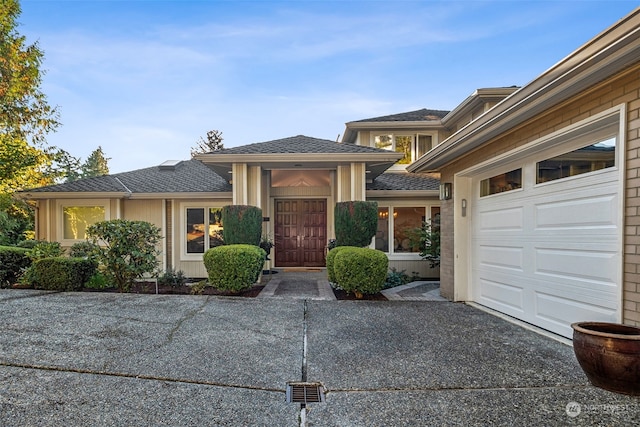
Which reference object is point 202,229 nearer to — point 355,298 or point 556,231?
point 355,298

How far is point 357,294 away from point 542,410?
4272 millimetres

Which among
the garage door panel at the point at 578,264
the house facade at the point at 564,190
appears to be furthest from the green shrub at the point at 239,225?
the garage door panel at the point at 578,264

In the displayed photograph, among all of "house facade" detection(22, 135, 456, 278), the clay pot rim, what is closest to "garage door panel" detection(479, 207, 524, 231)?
the clay pot rim

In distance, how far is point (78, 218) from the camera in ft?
33.7

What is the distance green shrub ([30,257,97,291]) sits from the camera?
642 centimetres

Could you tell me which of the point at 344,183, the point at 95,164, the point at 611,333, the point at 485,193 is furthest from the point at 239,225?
the point at 95,164

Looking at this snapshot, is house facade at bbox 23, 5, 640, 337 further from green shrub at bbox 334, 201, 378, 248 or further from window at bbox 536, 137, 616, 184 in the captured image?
green shrub at bbox 334, 201, 378, 248

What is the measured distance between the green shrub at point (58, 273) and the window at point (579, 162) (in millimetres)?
8053

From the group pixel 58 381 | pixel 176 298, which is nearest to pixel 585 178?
pixel 58 381

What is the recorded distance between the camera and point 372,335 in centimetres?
412

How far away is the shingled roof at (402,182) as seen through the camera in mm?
10047

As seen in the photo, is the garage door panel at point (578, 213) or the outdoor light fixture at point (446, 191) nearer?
the garage door panel at point (578, 213)

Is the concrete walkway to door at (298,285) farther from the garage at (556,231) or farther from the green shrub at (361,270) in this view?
the garage at (556,231)

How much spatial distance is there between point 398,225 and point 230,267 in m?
5.64
